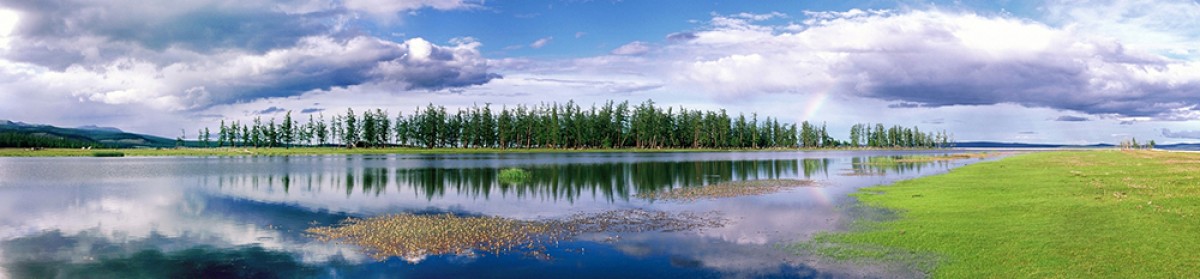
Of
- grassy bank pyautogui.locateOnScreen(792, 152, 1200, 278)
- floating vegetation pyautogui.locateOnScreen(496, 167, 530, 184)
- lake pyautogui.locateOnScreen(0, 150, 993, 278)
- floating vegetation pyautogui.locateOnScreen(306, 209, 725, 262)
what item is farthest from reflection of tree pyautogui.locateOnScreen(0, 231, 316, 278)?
floating vegetation pyautogui.locateOnScreen(496, 167, 530, 184)

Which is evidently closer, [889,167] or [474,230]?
[474,230]

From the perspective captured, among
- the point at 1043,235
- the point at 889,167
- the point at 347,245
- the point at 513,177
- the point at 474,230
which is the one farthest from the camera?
the point at 889,167

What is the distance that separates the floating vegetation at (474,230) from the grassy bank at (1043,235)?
7269 millimetres

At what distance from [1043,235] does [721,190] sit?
2371 centimetres

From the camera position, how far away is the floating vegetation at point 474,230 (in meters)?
19.8

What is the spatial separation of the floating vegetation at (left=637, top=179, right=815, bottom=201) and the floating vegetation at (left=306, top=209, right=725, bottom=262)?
7987mm

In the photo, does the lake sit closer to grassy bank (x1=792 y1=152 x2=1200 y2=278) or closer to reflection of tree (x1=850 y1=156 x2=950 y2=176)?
grassy bank (x1=792 y1=152 x2=1200 y2=278)

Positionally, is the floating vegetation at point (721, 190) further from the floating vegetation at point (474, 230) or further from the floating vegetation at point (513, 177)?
the floating vegetation at point (513, 177)

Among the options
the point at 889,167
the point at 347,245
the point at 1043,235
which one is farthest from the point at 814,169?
the point at 347,245

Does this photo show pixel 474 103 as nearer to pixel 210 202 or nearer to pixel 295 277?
pixel 210 202

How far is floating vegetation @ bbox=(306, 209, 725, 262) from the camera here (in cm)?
1980

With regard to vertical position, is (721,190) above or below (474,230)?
above

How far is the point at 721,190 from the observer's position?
40969 millimetres

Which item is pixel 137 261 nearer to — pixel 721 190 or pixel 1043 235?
pixel 1043 235
